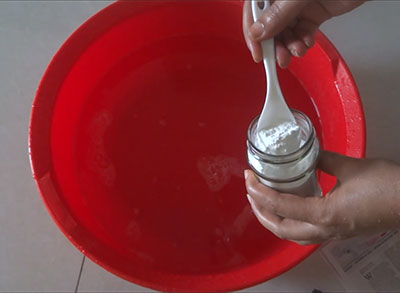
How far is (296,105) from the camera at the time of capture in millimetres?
750

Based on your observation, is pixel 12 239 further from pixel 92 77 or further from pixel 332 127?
pixel 332 127

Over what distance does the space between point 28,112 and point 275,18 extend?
1.55ft

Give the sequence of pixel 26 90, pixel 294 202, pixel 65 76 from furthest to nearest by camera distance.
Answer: pixel 26 90 < pixel 65 76 < pixel 294 202

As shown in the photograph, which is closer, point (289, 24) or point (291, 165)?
point (291, 165)

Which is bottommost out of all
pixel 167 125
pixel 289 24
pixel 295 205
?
pixel 167 125

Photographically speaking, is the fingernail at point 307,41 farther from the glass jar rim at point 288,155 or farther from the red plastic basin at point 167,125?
the glass jar rim at point 288,155

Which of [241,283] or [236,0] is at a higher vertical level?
[236,0]

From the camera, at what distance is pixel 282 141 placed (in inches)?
17.7

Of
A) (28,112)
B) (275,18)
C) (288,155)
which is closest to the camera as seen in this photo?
(288,155)

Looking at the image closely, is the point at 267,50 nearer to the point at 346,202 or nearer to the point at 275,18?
the point at 275,18

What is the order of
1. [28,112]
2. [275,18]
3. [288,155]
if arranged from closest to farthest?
[288,155], [275,18], [28,112]

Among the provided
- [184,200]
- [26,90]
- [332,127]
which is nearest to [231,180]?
[184,200]

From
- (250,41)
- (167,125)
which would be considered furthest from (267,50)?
(167,125)

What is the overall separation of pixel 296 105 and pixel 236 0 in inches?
8.5
